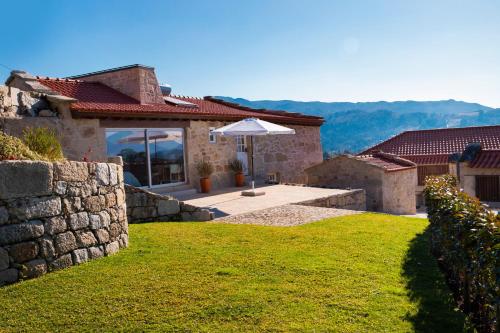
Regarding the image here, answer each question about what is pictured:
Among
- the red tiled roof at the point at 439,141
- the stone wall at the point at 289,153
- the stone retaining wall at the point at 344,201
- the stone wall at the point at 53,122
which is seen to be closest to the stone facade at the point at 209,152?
the stone wall at the point at 289,153

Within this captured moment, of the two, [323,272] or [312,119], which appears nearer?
[323,272]

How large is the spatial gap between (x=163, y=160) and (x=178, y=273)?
30.5ft

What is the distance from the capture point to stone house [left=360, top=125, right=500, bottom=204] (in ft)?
95.0

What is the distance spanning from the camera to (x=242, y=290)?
4.97 metres

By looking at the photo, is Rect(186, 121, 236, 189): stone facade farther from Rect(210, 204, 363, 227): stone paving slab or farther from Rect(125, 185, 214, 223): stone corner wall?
Rect(125, 185, 214, 223): stone corner wall

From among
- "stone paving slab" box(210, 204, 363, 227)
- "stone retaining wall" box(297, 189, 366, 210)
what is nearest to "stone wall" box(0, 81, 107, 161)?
"stone paving slab" box(210, 204, 363, 227)

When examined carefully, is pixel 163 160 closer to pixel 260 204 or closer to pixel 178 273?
pixel 260 204

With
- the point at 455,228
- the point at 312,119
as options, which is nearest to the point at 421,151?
the point at 312,119

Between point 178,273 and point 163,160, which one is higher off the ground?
point 163,160

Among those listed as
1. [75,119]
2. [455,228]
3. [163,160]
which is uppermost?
[75,119]

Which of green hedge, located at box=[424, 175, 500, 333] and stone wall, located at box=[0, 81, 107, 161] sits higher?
stone wall, located at box=[0, 81, 107, 161]

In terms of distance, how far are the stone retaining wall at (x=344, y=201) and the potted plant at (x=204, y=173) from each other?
4085 mm

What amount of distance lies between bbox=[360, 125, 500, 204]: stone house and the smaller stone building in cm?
1243

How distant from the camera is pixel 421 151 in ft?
121
